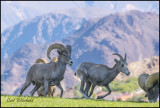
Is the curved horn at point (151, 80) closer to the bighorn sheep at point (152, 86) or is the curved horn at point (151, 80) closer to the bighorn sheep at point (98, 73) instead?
the bighorn sheep at point (152, 86)

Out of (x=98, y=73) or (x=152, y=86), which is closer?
(x=152, y=86)

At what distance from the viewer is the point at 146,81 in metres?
23.4

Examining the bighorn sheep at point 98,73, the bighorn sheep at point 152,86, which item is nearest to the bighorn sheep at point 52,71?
the bighorn sheep at point 98,73

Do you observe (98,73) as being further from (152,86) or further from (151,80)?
(151,80)

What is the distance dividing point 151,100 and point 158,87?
93 cm

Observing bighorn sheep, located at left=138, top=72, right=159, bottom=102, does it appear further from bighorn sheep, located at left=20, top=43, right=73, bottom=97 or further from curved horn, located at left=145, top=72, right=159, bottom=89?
bighorn sheep, located at left=20, top=43, right=73, bottom=97

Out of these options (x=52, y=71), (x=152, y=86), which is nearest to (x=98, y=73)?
(x=52, y=71)

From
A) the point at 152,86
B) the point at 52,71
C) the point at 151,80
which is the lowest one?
the point at 152,86

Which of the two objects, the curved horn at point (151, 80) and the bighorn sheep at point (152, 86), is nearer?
the curved horn at point (151, 80)

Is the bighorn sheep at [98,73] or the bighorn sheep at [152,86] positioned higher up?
the bighorn sheep at [98,73]

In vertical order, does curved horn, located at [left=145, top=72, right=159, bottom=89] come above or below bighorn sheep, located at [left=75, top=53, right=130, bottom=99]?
below

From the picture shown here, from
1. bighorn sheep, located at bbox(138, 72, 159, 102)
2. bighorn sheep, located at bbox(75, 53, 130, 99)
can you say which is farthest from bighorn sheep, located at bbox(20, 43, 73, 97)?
bighorn sheep, located at bbox(138, 72, 159, 102)

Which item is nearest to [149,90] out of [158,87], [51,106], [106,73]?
[158,87]

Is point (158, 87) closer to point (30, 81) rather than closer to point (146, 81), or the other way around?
point (146, 81)
